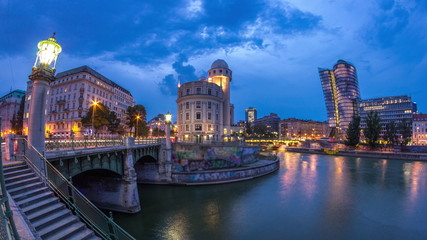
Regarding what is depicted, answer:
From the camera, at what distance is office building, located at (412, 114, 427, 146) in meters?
99.8

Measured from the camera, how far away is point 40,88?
10.0 metres

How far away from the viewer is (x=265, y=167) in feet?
125

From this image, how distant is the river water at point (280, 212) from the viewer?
17.0m

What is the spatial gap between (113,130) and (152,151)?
3268cm

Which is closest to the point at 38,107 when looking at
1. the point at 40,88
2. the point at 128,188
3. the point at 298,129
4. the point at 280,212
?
the point at 40,88

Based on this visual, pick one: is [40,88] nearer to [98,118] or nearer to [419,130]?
[98,118]

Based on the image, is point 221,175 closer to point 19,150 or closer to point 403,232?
point 403,232

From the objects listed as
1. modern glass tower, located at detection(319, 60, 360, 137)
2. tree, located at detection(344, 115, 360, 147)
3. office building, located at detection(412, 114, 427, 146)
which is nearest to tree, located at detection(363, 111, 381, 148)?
tree, located at detection(344, 115, 360, 147)

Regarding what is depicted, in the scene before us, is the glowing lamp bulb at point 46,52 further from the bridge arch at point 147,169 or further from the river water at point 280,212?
the bridge arch at point 147,169

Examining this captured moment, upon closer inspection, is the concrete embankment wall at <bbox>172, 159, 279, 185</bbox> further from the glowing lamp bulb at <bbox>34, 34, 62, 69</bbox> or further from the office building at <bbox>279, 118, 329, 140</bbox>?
the office building at <bbox>279, 118, 329, 140</bbox>

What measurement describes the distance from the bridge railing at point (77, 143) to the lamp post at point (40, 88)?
240cm

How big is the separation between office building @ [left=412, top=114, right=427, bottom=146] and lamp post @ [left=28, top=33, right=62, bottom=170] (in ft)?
457

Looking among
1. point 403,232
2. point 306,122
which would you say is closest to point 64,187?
point 403,232

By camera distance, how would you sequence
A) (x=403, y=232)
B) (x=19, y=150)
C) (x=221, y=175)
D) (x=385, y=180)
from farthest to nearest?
(x=385, y=180) < (x=221, y=175) < (x=403, y=232) < (x=19, y=150)
